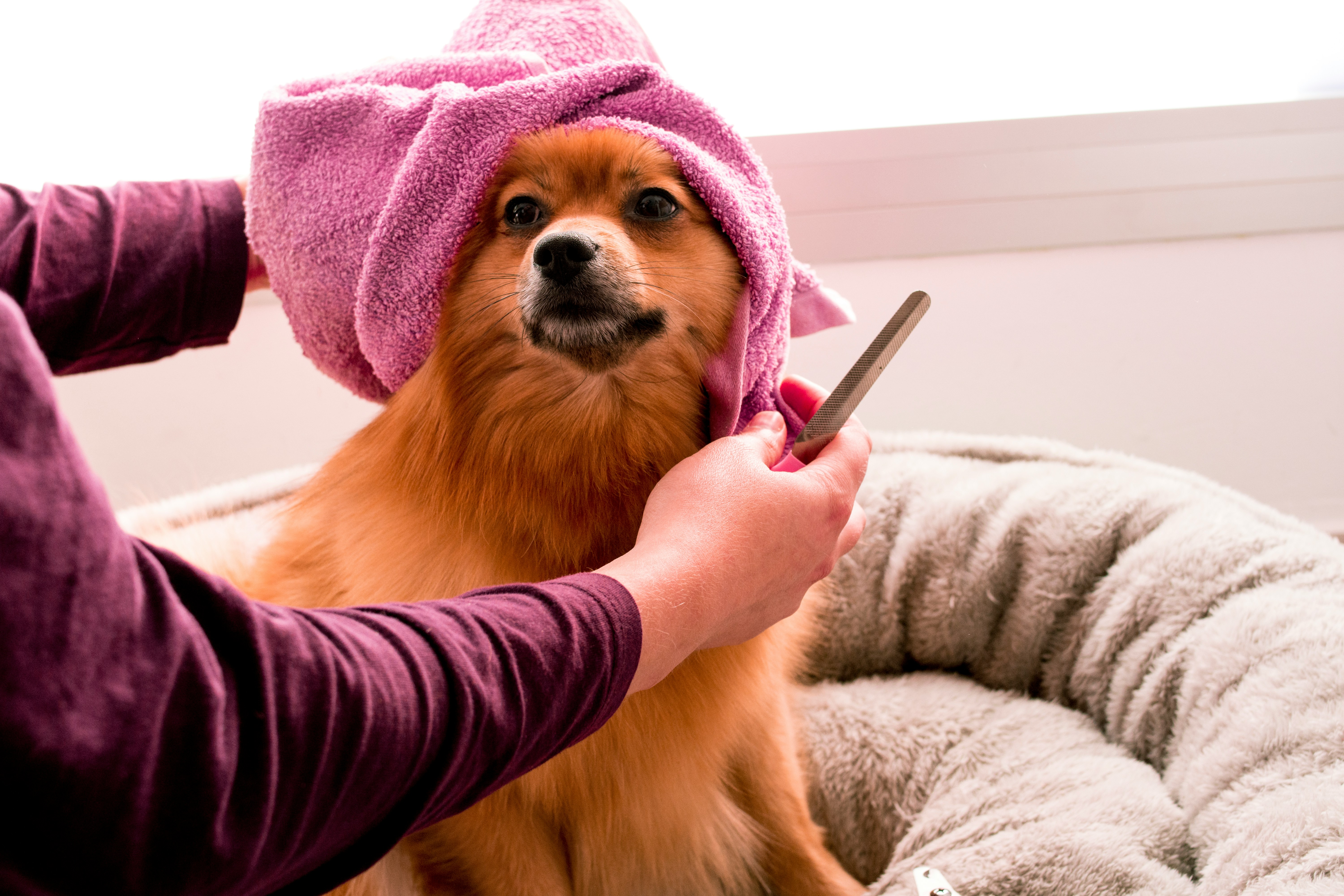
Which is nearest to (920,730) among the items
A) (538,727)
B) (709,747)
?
(709,747)

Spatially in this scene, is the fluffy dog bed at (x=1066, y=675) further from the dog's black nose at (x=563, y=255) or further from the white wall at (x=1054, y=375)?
the dog's black nose at (x=563, y=255)

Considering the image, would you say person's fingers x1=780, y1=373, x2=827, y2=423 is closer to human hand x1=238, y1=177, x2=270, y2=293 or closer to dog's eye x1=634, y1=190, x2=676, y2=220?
dog's eye x1=634, y1=190, x2=676, y2=220

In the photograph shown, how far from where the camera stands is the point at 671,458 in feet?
2.79

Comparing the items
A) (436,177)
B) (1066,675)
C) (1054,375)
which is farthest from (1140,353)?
(436,177)

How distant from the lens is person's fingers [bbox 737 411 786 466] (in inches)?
31.0

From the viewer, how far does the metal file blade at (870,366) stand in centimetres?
78

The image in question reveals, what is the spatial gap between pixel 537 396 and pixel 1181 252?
1.37 metres

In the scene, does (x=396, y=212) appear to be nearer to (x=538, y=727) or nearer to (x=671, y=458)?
(x=671, y=458)

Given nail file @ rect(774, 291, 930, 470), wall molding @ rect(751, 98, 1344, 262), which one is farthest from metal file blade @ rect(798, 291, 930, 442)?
wall molding @ rect(751, 98, 1344, 262)

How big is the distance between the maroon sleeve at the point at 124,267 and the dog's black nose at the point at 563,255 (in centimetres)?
40

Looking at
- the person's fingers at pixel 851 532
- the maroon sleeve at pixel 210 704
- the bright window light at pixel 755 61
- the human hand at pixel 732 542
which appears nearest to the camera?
the maroon sleeve at pixel 210 704

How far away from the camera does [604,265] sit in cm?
77

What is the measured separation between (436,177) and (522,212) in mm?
98

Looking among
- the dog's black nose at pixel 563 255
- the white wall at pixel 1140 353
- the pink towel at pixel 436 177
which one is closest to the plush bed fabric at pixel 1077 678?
the white wall at pixel 1140 353
